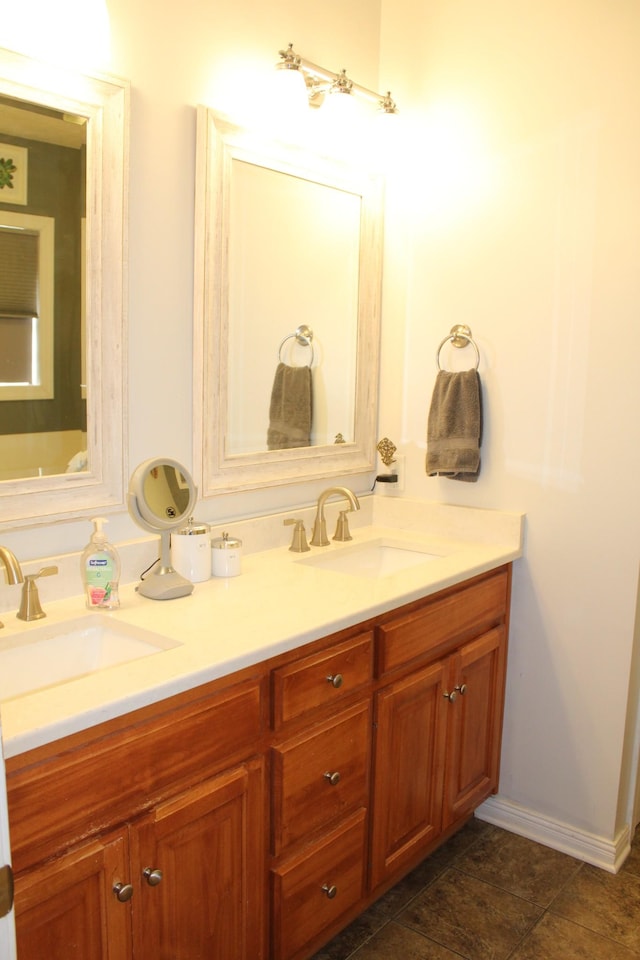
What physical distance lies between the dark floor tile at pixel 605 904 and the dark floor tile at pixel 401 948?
0.36 metres

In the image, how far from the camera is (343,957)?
1.90 m

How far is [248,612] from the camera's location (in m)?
1.68

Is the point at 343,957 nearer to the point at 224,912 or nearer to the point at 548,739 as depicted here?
the point at 224,912

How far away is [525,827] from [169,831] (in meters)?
1.44

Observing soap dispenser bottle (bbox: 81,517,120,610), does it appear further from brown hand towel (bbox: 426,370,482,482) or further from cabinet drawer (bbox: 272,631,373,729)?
brown hand towel (bbox: 426,370,482,482)

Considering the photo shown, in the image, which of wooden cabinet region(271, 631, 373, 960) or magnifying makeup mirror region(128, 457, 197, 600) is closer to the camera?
wooden cabinet region(271, 631, 373, 960)

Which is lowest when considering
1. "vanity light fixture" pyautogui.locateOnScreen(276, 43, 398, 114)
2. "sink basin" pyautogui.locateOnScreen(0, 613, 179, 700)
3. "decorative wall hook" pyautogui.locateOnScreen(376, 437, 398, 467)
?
"sink basin" pyautogui.locateOnScreen(0, 613, 179, 700)

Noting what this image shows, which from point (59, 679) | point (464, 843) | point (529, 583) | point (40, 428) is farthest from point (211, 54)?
point (464, 843)

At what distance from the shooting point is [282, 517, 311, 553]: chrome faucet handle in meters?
2.22

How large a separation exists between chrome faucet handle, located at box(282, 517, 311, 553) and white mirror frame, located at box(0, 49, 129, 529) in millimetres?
548

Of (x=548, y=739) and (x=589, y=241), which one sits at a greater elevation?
(x=589, y=241)

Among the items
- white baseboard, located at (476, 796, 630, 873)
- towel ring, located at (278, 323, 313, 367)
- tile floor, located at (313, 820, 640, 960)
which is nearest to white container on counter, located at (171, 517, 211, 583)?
towel ring, located at (278, 323, 313, 367)

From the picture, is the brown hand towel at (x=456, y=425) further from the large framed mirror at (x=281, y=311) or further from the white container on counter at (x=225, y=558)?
the white container on counter at (x=225, y=558)

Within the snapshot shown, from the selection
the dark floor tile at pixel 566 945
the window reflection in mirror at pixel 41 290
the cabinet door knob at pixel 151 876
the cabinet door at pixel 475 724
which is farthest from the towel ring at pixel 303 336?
the dark floor tile at pixel 566 945
